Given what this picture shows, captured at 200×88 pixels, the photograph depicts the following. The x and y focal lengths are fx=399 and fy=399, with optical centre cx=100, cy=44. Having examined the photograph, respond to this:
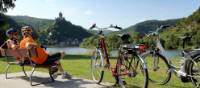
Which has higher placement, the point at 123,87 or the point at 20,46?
the point at 20,46

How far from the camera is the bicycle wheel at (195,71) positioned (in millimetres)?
7339

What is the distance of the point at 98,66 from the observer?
29.0ft

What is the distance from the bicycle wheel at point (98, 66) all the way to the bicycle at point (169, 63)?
1.00 metres

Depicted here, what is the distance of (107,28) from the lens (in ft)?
27.3

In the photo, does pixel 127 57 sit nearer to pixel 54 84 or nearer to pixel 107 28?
pixel 107 28

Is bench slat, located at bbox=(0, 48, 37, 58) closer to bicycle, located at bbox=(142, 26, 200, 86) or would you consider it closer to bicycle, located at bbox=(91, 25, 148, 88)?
bicycle, located at bbox=(91, 25, 148, 88)

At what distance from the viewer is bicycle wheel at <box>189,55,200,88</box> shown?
24.1 feet

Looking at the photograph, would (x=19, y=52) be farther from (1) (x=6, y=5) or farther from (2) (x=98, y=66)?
(1) (x=6, y=5)

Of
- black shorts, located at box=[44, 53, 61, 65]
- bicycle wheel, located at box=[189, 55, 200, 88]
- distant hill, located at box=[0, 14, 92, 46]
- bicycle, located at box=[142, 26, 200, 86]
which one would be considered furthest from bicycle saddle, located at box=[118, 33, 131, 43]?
distant hill, located at box=[0, 14, 92, 46]

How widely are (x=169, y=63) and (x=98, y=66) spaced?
156 centimetres

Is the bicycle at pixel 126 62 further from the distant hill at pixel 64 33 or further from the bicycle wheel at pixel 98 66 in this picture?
the distant hill at pixel 64 33

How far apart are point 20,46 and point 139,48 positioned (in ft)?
9.19

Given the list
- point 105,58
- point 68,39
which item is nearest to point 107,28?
point 105,58

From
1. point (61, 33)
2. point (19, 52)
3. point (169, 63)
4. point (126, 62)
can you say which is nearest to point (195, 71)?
point (169, 63)
